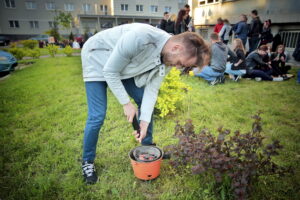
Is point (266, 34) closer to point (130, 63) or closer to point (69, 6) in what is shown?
point (130, 63)

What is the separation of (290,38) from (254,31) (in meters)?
2.87

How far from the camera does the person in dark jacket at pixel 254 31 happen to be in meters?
7.71

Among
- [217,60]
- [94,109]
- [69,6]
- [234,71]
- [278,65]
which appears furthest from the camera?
[69,6]

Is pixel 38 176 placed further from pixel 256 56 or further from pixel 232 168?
pixel 256 56

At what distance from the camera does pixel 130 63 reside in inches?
70.8

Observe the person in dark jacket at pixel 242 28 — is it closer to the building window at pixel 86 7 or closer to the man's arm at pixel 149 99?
the man's arm at pixel 149 99

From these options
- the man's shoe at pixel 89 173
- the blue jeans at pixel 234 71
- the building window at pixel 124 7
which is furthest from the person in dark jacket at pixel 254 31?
the building window at pixel 124 7

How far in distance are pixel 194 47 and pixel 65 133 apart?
2.50m

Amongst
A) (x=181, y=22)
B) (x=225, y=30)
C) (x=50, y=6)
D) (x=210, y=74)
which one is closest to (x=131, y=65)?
(x=210, y=74)


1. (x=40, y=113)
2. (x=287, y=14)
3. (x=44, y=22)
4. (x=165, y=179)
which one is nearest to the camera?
(x=165, y=179)

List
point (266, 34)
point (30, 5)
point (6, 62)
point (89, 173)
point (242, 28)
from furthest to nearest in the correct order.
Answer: point (30, 5)
point (266, 34)
point (6, 62)
point (242, 28)
point (89, 173)

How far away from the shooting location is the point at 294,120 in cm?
357

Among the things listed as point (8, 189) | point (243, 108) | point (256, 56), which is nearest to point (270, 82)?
point (256, 56)

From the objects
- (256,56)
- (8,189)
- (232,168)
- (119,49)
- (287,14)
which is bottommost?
(8,189)
